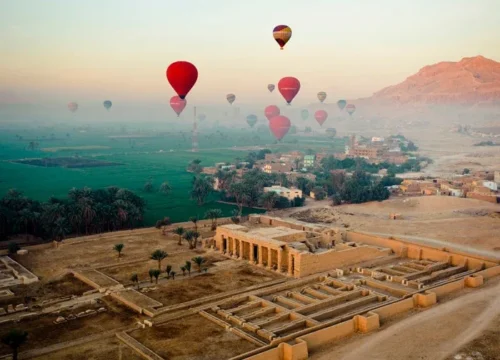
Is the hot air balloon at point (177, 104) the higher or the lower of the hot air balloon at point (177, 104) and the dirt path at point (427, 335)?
the higher

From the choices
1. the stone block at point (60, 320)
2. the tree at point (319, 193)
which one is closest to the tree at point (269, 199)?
the tree at point (319, 193)

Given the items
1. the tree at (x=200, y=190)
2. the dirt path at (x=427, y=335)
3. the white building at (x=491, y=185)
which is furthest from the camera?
the white building at (x=491, y=185)

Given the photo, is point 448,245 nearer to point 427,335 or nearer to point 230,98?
point 427,335

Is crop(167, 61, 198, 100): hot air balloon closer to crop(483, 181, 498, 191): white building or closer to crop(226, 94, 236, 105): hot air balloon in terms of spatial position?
crop(483, 181, 498, 191): white building

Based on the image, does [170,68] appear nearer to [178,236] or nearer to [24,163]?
[178,236]

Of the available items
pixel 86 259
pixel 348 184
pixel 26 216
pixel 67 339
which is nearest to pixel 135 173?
pixel 348 184

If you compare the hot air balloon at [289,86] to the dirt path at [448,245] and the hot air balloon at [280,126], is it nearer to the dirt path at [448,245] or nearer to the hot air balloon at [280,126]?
the hot air balloon at [280,126]
